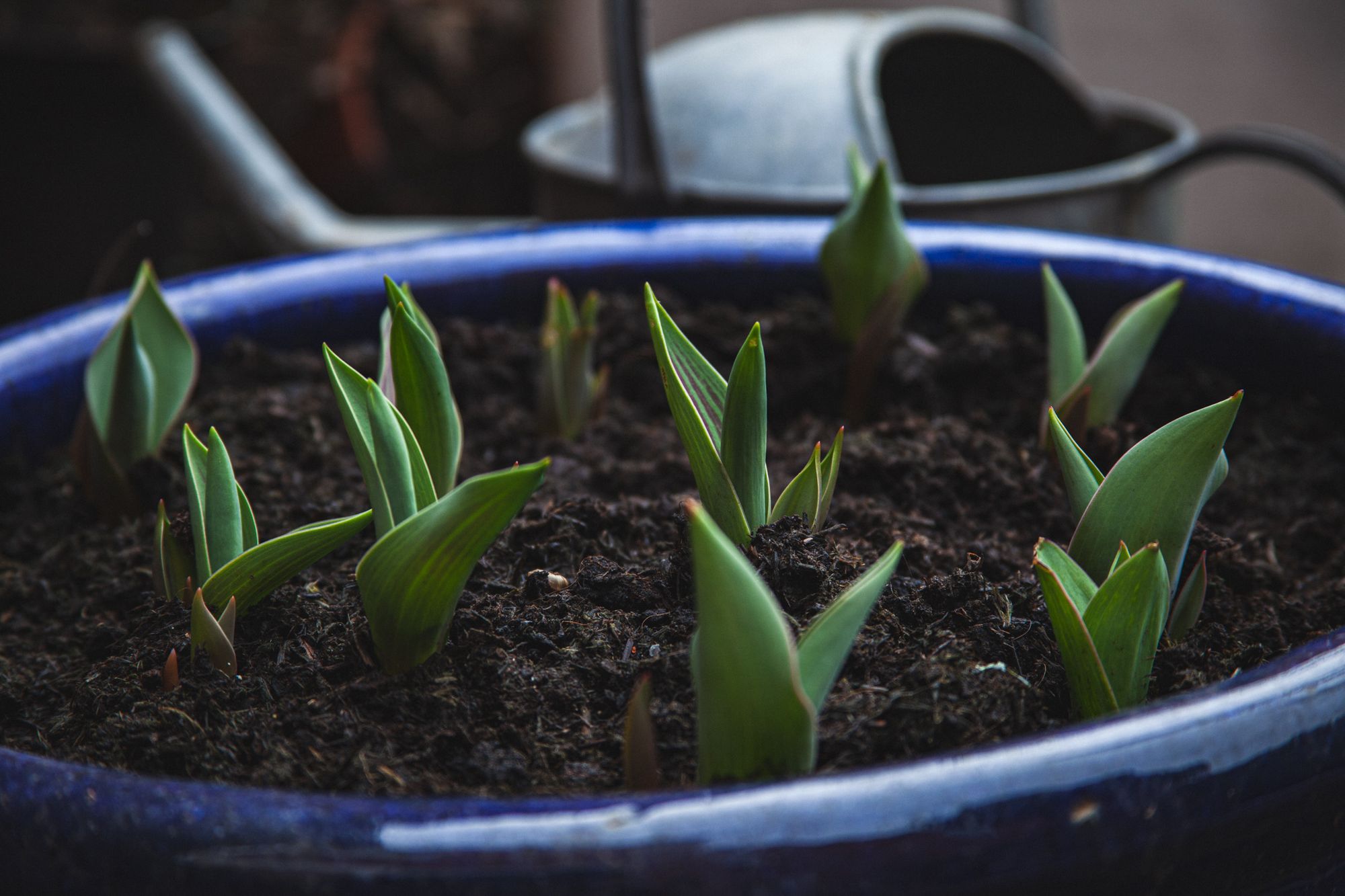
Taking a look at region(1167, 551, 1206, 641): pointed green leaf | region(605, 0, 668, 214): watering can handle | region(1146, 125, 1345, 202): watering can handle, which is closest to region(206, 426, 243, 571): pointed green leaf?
region(1167, 551, 1206, 641): pointed green leaf

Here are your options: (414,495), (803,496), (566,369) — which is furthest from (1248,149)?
(414,495)

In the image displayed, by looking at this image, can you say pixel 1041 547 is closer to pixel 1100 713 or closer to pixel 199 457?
pixel 1100 713

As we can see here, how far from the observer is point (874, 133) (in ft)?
4.37

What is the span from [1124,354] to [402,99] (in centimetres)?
315

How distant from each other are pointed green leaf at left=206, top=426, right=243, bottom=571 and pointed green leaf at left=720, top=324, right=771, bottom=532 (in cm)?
22

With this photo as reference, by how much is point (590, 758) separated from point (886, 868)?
0.17m

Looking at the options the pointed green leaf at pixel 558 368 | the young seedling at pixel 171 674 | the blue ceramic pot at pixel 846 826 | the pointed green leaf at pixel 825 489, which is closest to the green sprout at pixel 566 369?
the pointed green leaf at pixel 558 368

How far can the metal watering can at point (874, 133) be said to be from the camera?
48.7 inches

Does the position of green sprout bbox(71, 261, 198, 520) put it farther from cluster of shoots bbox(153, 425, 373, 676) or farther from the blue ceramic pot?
the blue ceramic pot

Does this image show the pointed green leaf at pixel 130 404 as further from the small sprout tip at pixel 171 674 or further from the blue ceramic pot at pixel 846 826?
the blue ceramic pot at pixel 846 826

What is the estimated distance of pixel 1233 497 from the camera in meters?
0.76

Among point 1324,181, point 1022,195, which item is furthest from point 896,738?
point 1324,181

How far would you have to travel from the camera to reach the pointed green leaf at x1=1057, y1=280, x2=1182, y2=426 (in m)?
0.76

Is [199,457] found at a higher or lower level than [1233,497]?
higher
